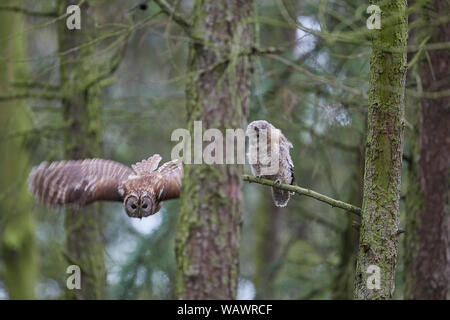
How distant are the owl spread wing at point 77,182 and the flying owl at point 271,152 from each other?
2.99 ft

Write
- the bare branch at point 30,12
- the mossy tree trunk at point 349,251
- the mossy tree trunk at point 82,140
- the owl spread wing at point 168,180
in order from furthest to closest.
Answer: the mossy tree trunk at point 349,251 < the mossy tree trunk at point 82,140 < the bare branch at point 30,12 < the owl spread wing at point 168,180

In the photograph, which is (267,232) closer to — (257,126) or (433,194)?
(433,194)

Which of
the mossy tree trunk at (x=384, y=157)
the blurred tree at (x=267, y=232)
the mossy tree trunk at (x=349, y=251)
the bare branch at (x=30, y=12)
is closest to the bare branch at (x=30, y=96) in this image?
the bare branch at (x=30, y=12)

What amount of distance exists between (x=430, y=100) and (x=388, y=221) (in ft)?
11.3

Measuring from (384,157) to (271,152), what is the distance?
5.97 feet

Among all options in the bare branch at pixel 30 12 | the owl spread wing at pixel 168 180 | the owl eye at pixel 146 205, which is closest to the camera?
the owl eye at pixel 146 205

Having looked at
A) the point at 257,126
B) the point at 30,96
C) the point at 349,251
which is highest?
the point at 30,96

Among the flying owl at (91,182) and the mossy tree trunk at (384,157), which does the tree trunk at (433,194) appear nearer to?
the flying owl at (91,182)

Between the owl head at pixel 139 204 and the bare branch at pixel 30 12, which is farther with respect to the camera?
the bare branch at pixel 30 12

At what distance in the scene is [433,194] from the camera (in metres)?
6.13

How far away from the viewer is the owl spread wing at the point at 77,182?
182 inches

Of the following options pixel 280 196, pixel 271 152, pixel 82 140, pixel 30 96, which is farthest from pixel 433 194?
pixel 30 96
